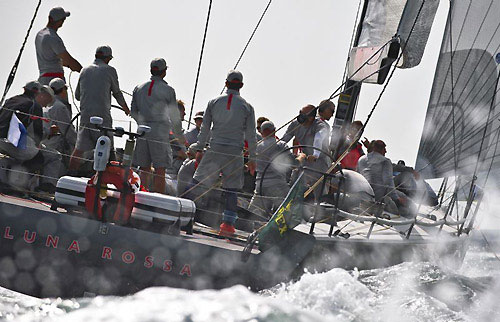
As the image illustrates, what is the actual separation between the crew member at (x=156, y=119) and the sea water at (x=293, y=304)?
1.40 meters

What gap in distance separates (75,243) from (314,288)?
1667 millimetres

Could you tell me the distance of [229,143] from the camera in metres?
6.39

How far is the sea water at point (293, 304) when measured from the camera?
486 centimetres

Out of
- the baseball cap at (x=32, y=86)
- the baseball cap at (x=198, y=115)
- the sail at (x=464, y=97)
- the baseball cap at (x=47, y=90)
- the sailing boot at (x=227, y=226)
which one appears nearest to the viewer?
the sailing boot at (x=227, y=226)

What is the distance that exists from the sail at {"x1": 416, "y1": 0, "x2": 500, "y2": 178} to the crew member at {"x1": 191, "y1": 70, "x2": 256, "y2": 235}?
369cm

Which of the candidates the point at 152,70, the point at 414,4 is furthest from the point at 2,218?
the point at 414,4

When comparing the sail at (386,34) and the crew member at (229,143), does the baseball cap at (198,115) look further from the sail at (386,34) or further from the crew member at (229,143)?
the crew member at (229,143)

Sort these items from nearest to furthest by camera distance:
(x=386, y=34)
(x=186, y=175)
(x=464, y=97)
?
1. (x=186, y=175)
2. (x=386, y=34)
3. (x=464, y=97)

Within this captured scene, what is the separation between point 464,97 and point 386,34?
1825 mm

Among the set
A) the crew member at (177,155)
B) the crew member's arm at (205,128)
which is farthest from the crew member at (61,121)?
the crew member's arm at (205,128)

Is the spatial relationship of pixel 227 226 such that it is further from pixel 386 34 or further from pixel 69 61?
pixel 386 34

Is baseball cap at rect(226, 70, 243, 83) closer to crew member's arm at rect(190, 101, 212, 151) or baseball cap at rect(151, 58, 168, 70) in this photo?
crew member's arm at rect(190, 101, 212, 151)

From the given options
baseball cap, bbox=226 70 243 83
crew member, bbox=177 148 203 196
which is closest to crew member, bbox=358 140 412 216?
crew member, bbox=177 148 203 196

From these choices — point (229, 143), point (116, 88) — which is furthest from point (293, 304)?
point (116, 88)
